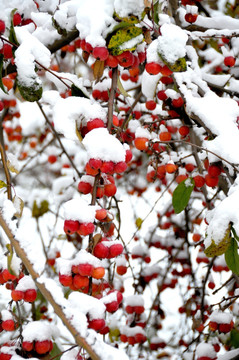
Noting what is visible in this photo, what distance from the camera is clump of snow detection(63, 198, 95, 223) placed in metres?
0.86

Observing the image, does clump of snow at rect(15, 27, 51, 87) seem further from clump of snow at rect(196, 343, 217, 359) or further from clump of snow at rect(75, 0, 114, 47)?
clump of snow at rect(196, 343, 217, 359)

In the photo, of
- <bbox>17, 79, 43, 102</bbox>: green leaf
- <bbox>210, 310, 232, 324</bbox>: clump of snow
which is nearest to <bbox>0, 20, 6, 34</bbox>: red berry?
<bbox>17, 79, 43, 102</bbox>: green leaf

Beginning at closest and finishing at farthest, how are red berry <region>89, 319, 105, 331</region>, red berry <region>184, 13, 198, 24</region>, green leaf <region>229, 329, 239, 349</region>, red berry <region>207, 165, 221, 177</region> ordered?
1. red berry <region>89, 319, 105, 331</region>
2. red berry <region>207, 165, 221, 177</region>
3. green leaf <region>229, 329, 239, 349</region>
4. red berry <region>184, 13, 198, 24</region>

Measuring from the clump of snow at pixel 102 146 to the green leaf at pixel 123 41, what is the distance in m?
0.23

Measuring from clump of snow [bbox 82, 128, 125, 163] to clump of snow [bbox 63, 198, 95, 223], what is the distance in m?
0.11

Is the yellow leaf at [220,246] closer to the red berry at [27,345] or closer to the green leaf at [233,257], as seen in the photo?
the green leaf at [233,257]

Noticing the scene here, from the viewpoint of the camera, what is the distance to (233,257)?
93cm

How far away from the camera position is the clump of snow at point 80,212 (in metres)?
0.86

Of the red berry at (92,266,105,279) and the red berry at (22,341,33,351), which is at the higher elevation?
the red berry at (92,266,105,279)

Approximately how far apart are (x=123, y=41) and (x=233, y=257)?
0.57 meters

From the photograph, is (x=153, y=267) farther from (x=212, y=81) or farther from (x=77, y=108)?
(x=77, y=108)

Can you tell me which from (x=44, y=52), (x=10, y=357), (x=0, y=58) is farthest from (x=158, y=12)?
(x=10, y=357)

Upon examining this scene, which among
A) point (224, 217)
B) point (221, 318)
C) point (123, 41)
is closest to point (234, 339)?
point (221, 318)

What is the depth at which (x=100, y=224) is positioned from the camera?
939 millimetres
